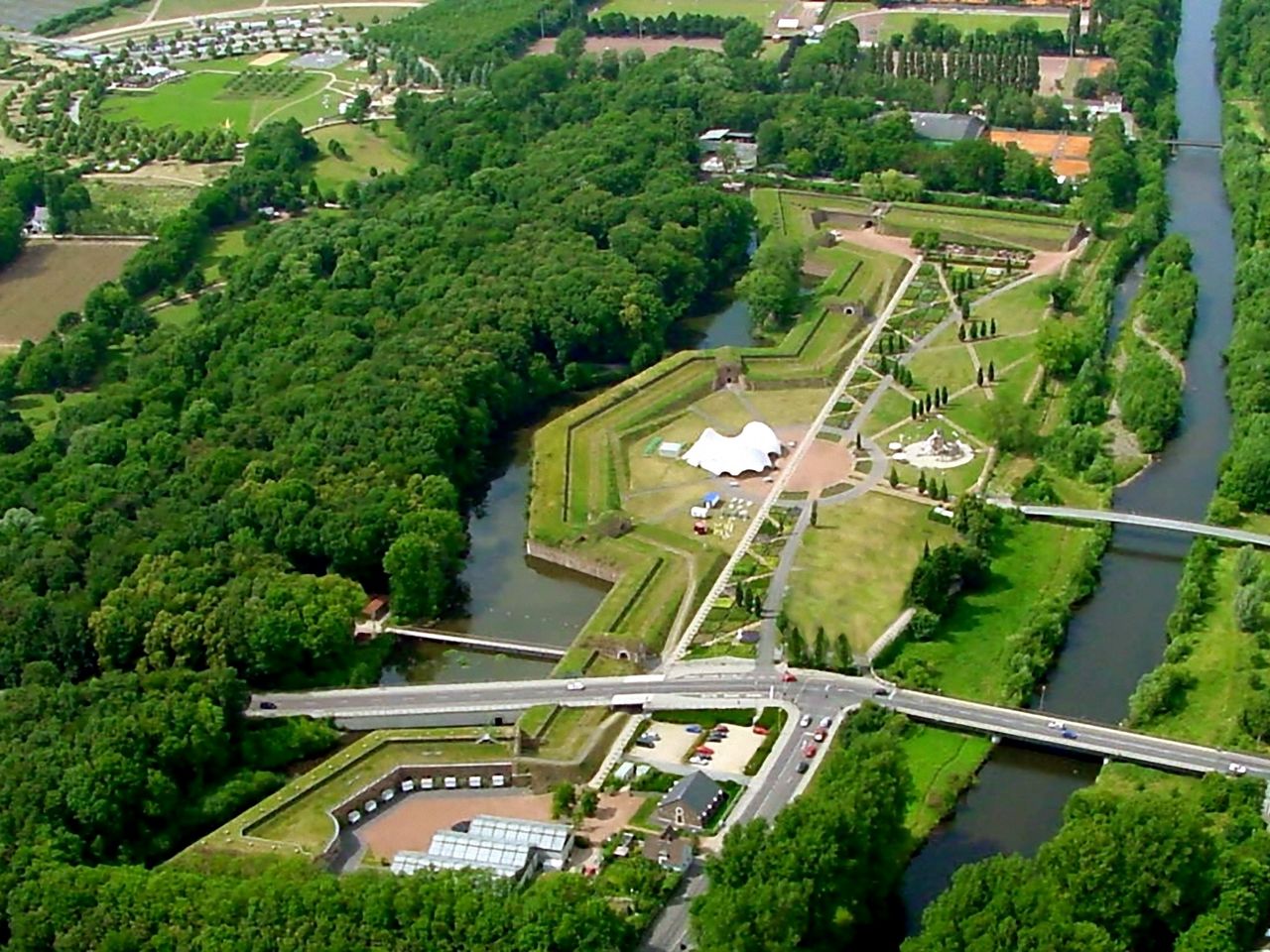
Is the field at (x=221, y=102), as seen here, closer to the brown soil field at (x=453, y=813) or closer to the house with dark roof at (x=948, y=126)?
the house with dark roof at (x=948, y=126)

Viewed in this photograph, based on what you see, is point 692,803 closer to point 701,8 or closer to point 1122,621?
point 1122,621

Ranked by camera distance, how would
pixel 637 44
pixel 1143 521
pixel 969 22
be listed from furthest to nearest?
pixel 637 44 < pixel 969 22 < pixel 1143 521

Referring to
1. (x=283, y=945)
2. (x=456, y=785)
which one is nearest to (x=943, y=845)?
(x=456, y=785)

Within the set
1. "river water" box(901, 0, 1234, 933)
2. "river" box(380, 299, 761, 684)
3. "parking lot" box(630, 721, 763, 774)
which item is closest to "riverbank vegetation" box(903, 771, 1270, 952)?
"river water" box(901, 0, 1234, 933)

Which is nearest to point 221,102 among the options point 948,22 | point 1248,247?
point 948,22

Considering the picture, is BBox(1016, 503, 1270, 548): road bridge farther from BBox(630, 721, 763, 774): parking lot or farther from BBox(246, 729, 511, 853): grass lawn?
BBox(246, 729, 511, 853): grass lawn

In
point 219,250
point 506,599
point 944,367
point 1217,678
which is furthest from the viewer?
point 219,250

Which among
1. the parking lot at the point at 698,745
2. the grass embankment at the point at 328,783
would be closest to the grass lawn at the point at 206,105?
the grass embankment at the point at 328,783
